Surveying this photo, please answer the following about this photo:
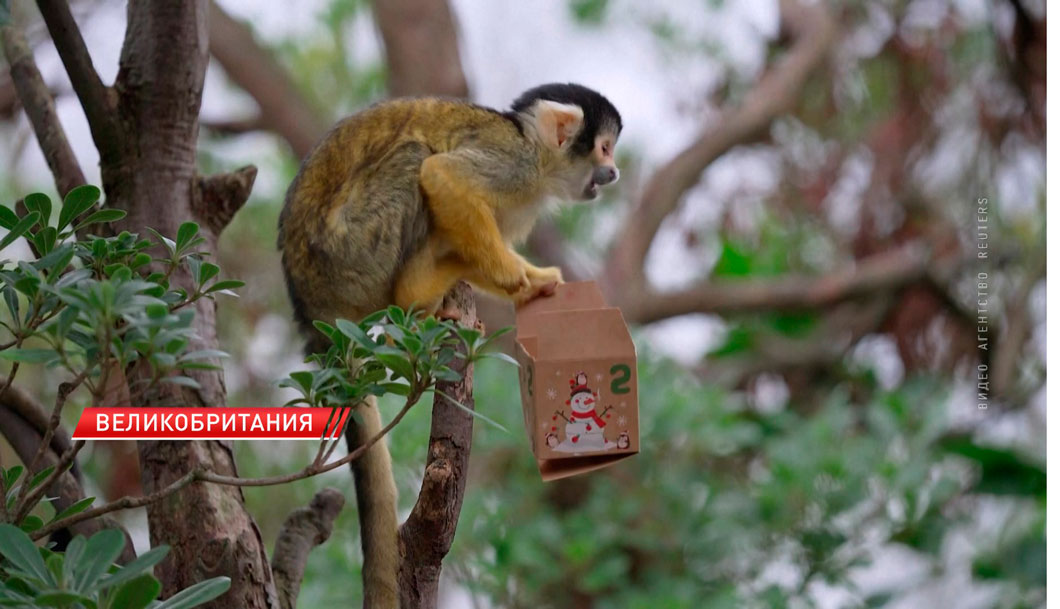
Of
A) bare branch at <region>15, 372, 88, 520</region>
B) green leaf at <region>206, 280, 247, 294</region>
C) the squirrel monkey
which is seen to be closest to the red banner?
bare branch at <region>15, 372, 88, 520</region>

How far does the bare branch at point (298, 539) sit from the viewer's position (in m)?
1.85

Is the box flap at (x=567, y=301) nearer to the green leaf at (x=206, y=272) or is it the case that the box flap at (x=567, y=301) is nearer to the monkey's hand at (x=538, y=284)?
the monkey's hand at (x=538, y=284)

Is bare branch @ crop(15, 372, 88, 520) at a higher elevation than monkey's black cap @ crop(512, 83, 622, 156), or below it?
below

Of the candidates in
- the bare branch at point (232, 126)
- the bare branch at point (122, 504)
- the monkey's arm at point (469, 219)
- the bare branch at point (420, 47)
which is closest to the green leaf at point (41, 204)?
the bare branch at point (122, 504)

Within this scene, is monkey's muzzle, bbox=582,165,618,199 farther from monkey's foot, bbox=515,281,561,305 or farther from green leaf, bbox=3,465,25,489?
green leaf, bbox=3,465,25,489

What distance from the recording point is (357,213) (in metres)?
2.07

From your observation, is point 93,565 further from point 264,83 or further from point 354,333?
point 264,83

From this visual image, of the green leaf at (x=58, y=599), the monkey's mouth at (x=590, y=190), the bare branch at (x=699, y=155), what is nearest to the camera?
the green leaf at (x=58, y=599)

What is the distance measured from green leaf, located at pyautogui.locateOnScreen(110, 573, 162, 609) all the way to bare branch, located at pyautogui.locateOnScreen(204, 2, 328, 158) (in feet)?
11.5

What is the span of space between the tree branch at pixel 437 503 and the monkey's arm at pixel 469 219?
0.49 metres

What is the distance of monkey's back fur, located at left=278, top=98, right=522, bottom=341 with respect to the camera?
6.77 ft

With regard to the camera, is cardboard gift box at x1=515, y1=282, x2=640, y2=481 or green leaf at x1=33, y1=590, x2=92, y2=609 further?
cardboard gift box at x1=515, y1=282, x2=640, y2=481

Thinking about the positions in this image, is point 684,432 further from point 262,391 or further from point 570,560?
point 262,391

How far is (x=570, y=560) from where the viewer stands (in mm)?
3420
